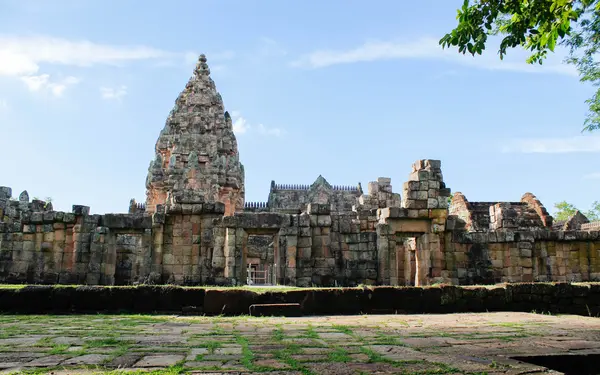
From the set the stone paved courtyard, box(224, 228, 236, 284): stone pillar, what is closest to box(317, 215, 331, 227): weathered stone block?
box(224, 228, 236, 284): stone pillar

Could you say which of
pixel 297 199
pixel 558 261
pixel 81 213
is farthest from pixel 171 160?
pixel 558 261

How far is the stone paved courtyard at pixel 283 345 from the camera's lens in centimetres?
380

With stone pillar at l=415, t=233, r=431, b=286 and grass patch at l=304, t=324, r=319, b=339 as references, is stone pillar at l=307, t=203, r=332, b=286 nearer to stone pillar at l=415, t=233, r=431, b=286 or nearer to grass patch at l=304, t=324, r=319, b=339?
stone pillar at l=415, t=233, r=431, b=286

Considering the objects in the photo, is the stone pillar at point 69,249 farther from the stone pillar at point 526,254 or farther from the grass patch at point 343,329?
the stone pillar at point 526,254

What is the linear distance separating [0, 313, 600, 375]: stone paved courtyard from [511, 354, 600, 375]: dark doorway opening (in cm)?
12

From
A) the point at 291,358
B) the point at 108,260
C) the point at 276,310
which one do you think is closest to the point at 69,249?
the point at 108,260

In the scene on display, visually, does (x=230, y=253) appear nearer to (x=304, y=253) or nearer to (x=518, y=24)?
(x=304, y=253)

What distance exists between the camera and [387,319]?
7773 millimetres

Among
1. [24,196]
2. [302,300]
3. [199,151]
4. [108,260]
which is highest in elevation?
[199,151]

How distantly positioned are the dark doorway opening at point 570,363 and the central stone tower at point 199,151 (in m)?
29.6

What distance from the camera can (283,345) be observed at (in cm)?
487

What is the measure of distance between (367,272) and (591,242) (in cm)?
819

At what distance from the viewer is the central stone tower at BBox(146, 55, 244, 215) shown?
3384 cm

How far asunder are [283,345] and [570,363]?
8.29ft
